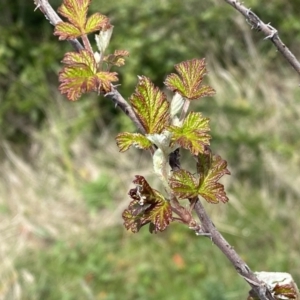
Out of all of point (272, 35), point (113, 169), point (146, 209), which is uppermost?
point (272, 35)

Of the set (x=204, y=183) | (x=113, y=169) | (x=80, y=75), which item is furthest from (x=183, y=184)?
(x=113, y=169)

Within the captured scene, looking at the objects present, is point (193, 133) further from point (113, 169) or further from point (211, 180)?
point (113, 169)

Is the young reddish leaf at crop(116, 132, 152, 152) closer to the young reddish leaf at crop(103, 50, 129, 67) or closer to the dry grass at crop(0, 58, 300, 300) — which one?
the young reddish leaf at crop(103, 50, 129, 67)

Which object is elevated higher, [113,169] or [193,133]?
[193,133]

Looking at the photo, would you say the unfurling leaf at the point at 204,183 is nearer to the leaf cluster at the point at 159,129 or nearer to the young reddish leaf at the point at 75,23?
the leaf cluster at the point at 159,129

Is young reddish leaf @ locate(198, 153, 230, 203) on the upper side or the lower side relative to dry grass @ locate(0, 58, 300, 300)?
upper

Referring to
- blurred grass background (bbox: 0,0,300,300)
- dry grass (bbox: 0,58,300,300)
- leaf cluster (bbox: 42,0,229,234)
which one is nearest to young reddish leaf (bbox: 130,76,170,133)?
leaf cluster (bbox: 42,0,229,234)
